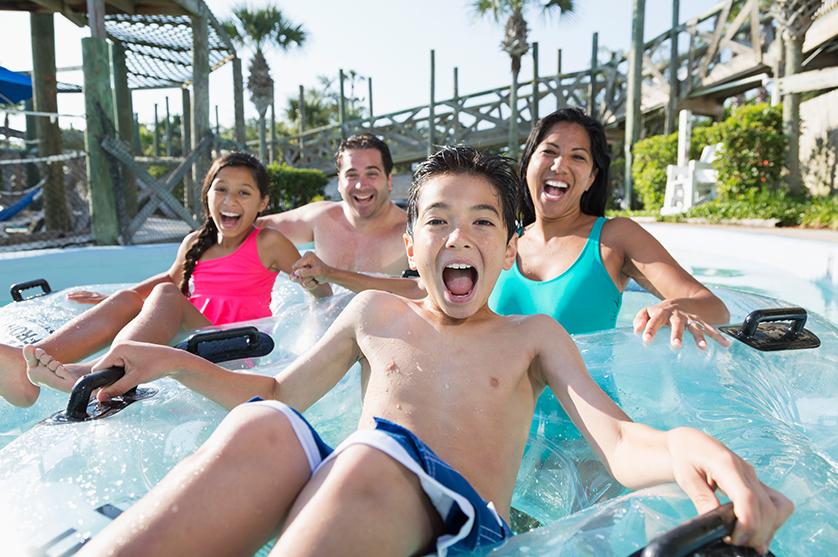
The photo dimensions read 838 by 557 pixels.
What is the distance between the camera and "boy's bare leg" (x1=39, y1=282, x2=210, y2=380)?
9.45 feet

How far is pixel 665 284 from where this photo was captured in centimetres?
249

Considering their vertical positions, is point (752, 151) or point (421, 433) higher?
point (752, 151)

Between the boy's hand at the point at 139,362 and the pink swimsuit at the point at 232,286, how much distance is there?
1828 mm

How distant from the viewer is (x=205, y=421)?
1.96 m

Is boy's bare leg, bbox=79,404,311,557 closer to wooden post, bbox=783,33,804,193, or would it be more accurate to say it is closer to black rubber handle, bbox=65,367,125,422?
black rubber handle, bbox=65,367,125,422

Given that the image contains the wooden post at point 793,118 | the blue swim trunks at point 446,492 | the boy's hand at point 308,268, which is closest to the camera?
the blue swim trunks at point 446,492

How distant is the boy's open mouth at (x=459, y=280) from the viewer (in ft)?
5.77

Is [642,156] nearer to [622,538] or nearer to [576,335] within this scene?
[576,335]

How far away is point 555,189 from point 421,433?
151cm

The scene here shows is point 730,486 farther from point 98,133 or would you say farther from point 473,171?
point 98,133

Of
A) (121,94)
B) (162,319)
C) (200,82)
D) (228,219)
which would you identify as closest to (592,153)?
(228,219)

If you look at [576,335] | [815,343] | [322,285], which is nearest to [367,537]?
[576,335]

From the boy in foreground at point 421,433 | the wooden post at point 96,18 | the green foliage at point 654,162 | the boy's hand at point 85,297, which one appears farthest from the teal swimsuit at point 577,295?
the green foliage at point 654,162

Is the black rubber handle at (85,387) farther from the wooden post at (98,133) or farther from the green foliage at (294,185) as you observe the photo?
the green foliage at (294,185)
